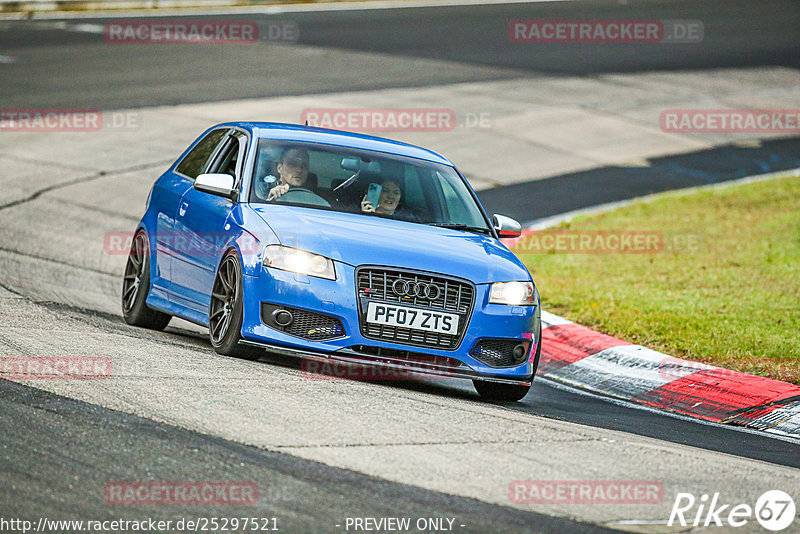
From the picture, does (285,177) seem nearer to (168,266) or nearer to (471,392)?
(168,266)

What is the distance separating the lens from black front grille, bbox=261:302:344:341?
7.33 meters

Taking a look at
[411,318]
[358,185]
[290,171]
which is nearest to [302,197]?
Result: [290,171]

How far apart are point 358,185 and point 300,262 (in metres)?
1.32

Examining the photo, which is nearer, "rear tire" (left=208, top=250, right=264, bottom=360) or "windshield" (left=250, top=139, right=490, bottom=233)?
"rear tire" (left=208, top=250, right=264, bottom=360)

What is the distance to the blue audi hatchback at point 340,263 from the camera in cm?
736

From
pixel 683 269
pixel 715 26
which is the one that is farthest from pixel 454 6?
→ pixel 683 269

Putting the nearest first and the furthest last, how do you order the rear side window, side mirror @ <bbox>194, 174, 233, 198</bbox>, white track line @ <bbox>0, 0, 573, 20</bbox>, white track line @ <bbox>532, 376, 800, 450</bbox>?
white track line @ <bbox>532, 376, 800, 450</bbox> < side mirror @ <bbox>194, 174, 233, 198</bbox> < the rear side window < white track line @ <bbox>0, 0, 573, 20</bbox>

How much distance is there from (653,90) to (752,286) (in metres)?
13.0

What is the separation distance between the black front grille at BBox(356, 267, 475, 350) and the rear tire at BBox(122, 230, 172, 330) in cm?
243

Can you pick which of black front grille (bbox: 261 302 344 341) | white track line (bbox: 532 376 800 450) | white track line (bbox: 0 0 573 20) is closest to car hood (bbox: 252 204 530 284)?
black front grille (bbox: 261 302 344 341)

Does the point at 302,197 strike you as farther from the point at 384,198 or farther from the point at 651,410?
the point at 651,410

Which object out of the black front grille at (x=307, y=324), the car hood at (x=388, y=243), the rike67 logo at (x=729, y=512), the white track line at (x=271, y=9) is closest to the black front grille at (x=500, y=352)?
the car hood at (x=388, y=243)

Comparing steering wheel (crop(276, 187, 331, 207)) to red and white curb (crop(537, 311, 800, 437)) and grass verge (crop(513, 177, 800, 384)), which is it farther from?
grass verge (crop(513, 177, 800, 384))

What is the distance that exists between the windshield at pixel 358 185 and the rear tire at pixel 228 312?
2.13 feet
